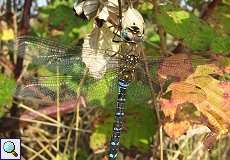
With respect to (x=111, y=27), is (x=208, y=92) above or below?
below

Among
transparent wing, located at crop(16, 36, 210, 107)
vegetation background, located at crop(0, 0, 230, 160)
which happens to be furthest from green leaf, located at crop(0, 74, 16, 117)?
transparent wing, located at crop(16, 36, 210, 107)

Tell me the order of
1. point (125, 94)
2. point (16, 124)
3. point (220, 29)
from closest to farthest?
point (125, 94) → point (220, 29) → point (16, 124)

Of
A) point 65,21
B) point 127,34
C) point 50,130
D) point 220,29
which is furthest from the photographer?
point 50,130

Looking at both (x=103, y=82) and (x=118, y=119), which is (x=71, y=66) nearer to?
(x=103, y=82)

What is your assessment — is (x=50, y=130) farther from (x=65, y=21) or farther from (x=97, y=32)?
(x=97, y=32)

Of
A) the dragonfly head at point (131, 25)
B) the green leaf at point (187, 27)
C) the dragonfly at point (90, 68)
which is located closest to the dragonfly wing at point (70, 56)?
the dragonfly at point (90, 68)

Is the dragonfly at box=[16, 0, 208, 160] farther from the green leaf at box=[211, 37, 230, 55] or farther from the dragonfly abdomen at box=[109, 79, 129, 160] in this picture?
the green leaf at box=[211, 37, 230, 55]

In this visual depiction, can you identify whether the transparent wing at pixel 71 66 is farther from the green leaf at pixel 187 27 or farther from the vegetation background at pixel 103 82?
the green leaf at pixel 187 27

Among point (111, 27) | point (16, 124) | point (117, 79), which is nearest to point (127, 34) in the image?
point (111, 27)

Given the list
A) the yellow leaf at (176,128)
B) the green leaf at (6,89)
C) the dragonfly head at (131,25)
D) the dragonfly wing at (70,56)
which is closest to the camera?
the dragonfly head at (131,25)
